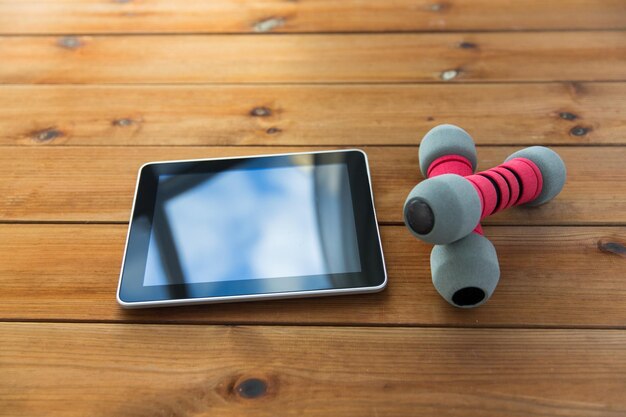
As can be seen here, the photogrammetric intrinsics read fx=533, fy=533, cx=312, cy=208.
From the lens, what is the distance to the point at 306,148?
2.43ft

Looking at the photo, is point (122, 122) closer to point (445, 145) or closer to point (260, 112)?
point (260, 112)

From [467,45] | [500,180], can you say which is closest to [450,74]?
[467,45]

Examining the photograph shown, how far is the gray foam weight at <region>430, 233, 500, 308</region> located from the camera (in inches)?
21.0

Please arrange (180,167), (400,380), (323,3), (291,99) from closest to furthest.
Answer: (400,380) → (180,167) → (291,99) → (323,3)

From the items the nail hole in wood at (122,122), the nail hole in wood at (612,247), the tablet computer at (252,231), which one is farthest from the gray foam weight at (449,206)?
the nail hole in wood at (122,122)

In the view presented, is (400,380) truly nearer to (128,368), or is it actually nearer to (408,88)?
(128,368)

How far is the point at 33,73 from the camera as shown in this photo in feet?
2.81

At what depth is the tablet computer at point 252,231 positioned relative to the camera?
59 centimetres

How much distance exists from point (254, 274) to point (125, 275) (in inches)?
5.8

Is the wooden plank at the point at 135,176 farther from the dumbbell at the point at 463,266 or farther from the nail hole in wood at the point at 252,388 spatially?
the nail hole in wood at the point at 252,388

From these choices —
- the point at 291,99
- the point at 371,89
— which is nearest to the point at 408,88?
the point at 371,89

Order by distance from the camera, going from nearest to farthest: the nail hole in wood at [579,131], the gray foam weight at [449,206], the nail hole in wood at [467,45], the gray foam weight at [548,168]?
1. the gray foam weight at [449,206]
2. the gray foam weight at [548,168]
3. the nail hole in wood at [579,131]
4. the nail hole in wood at [467,45]

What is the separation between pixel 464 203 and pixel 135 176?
1.44 feet

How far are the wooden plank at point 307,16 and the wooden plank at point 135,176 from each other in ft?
0.90
